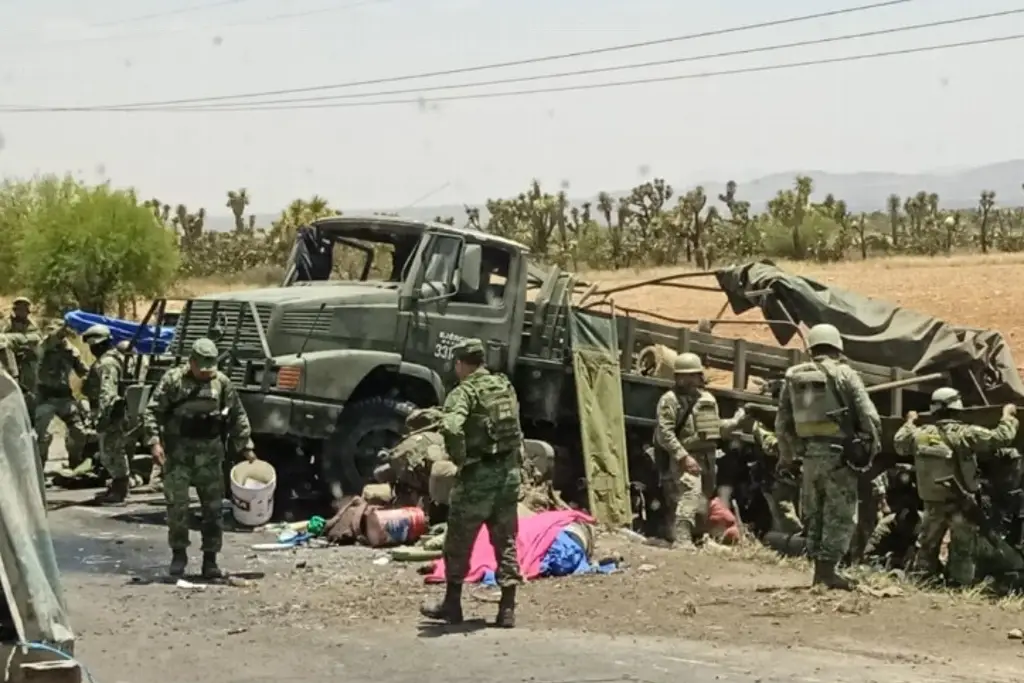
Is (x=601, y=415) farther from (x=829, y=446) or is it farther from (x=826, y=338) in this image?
(x=829, y=446)

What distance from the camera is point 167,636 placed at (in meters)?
8.77

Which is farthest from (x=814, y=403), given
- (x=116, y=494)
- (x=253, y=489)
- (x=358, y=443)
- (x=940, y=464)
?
(x=116, y=494)

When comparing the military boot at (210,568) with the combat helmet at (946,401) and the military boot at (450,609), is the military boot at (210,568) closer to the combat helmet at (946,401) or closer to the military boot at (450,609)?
the military boot at (450,609)

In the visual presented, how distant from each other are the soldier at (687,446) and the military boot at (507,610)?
3848 mm

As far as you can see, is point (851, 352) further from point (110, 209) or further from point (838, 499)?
point (110, 209)

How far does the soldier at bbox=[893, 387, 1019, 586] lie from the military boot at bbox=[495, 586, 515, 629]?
12.6 feet

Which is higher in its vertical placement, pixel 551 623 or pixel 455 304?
pixel 455 304

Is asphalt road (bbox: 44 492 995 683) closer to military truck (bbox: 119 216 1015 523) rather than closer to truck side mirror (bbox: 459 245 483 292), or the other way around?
military truck (bbox: 119 216 1015 523)

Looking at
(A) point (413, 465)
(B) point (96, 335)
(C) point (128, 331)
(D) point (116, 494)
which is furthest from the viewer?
(C) point (128, 331)

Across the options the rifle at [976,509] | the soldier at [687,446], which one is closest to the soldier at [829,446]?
the rifle at [976,509]

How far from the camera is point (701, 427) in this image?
510 inches

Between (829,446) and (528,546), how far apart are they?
2.24 m

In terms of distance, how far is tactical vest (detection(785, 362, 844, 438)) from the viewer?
1034cm

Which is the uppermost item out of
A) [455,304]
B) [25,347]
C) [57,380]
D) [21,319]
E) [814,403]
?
[455,304]
